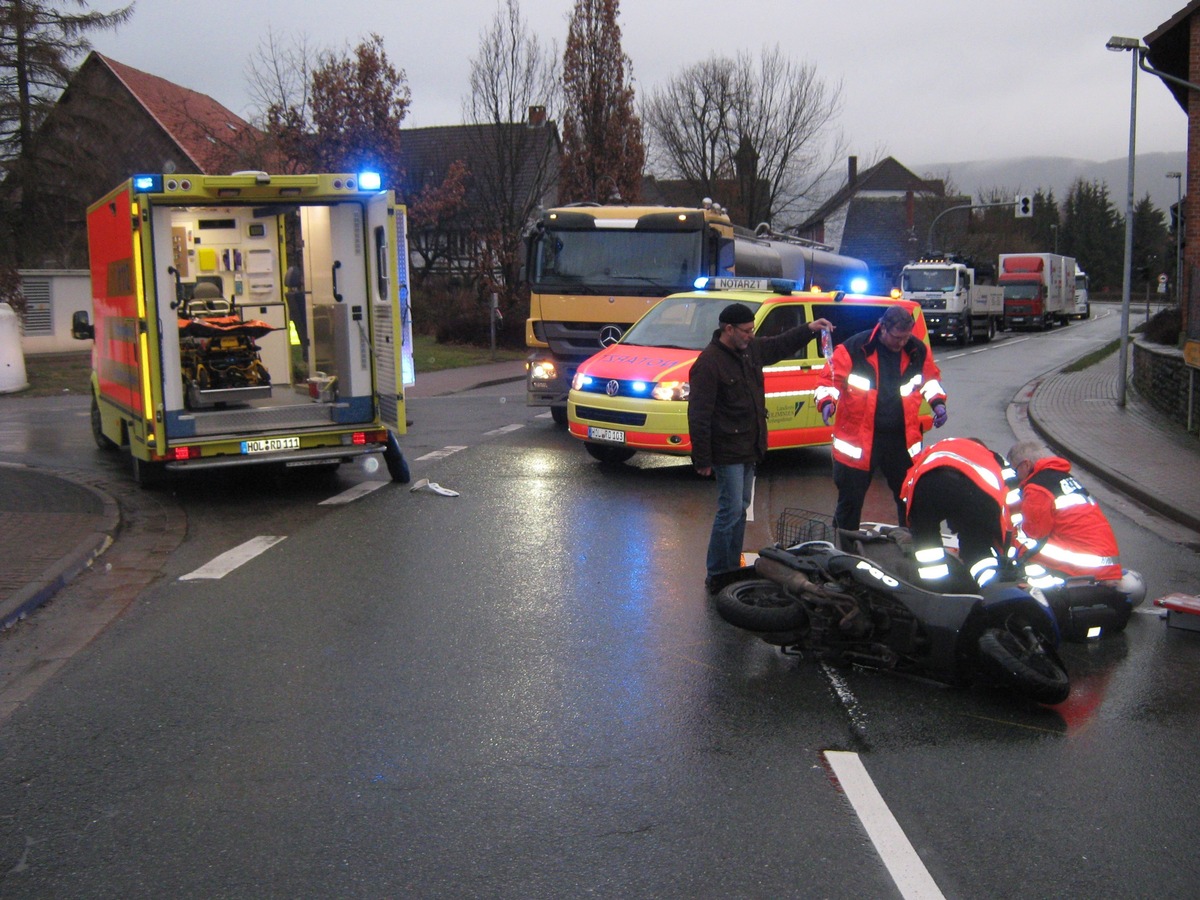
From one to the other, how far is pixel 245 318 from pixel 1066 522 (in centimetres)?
973

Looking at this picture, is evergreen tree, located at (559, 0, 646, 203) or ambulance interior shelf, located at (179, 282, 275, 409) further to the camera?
evergreen tree, located at (559, 0, 646, 203)

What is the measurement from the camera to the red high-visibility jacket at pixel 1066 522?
6371 millimetres

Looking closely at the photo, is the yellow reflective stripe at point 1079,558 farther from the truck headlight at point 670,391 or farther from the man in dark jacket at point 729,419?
the truck headlight at point 670,391

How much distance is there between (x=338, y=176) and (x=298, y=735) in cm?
679

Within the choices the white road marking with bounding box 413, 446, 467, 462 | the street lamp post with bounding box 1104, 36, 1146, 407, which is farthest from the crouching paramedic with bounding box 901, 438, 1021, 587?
the street lamp post with bounding box 1104, 36, 1146, 407

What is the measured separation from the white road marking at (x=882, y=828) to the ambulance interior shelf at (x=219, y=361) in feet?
27.9

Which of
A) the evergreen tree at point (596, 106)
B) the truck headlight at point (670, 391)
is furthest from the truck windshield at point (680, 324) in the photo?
the evergreen tree at point (596, 106)

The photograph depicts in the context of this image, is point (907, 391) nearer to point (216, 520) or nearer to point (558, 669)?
point (558, 669)

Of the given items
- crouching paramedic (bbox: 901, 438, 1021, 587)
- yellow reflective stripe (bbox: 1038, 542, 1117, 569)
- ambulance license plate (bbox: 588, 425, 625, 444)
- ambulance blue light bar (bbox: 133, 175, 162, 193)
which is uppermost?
ambulance blue light bar (bbox: 133, 175, 162, 193)

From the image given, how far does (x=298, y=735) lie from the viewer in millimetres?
4977

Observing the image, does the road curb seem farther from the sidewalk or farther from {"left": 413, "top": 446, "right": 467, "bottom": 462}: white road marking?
{"left": 413, "top": 446, "right": 467, "bottom": 462}: white road marking

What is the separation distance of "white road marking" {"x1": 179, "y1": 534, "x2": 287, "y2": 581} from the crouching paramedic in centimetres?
463

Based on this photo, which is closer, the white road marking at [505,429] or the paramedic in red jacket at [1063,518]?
the paramedic in red jacket at [1063,518]

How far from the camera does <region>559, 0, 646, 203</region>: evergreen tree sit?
116 ft
